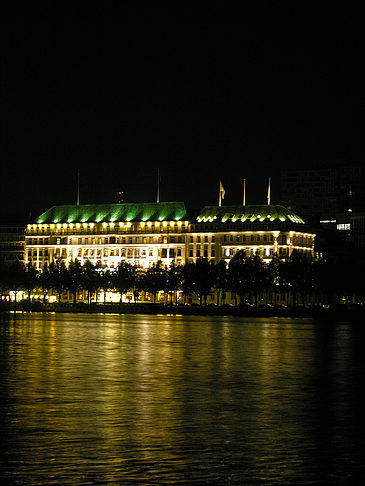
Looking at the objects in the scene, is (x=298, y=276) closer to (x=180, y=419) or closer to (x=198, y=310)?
(x=198, y=310)

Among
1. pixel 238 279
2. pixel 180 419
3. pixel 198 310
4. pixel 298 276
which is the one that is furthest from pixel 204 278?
pixel 180 419

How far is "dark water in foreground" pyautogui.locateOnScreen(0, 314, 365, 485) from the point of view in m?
24.1

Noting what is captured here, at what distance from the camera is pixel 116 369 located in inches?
2042

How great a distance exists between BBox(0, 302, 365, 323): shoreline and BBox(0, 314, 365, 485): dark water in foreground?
101 m

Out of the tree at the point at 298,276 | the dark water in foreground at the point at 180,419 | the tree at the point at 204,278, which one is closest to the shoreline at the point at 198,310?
the tree at the point at 298,276

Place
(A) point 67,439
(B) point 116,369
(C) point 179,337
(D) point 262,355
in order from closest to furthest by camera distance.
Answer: (A) point 67,439 → (B) point 116,369 → (D) point 262,355 → (C) point 179,337

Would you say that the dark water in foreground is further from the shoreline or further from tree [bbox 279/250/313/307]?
tree [bbox 279/250/313/307]


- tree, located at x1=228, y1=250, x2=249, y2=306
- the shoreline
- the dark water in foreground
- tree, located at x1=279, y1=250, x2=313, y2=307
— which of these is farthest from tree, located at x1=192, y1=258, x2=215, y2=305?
the dark water in foreground

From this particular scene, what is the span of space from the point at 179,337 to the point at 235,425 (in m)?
56.0

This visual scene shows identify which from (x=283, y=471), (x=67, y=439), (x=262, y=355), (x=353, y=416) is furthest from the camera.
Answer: (x=262, y=355)

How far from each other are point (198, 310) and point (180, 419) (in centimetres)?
15299

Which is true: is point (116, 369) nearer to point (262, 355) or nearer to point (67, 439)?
point (262, 355)

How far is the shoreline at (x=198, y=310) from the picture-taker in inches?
6462

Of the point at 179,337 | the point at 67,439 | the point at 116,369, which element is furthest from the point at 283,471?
the point at 179,337
